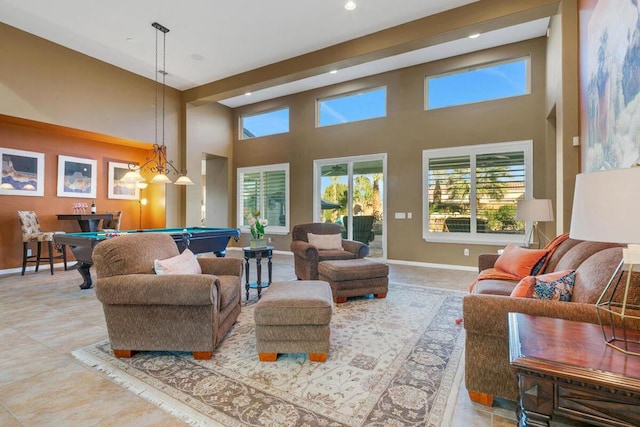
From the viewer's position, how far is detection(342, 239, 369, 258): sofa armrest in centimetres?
461

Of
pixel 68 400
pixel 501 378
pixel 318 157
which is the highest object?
pixel 318 157

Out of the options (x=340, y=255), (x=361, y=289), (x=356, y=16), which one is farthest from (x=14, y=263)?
(x=356, y=16)

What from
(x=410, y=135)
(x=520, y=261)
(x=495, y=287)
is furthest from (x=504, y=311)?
(x=410, y=135)

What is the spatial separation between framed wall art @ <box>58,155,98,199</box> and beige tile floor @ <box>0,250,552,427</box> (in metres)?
2.74

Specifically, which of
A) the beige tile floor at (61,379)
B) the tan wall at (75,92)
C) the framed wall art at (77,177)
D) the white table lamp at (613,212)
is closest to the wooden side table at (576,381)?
the white table lamp at (613,212)

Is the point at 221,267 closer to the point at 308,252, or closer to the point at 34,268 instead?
the point at 308,252

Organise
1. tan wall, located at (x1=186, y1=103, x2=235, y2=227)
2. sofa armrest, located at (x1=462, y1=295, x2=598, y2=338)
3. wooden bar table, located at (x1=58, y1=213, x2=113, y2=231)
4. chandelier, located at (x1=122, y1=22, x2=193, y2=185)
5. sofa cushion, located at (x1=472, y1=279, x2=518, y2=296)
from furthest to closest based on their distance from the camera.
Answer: tan wall, located at (x1=186, y1=103, x2=235, y2=227) < wooden bar table, located at (x1=58, y1=213, x2=113, y2=231) < chandelier, located at (x1=122, y1=22, x2=193, y2=185) < sofa cushion, located at (x1=472, y1=279, x2=518, y2=296) < sofa armrest, located at (x1=462, y1=295, x2=598, y2=338)

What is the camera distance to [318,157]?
7.46 m

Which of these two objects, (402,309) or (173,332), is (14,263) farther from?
(402,309)

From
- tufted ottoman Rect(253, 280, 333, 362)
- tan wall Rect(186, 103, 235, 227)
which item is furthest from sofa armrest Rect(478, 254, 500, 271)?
tan wall Rect(186, 103, 235, 227)

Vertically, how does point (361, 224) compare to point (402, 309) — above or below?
above

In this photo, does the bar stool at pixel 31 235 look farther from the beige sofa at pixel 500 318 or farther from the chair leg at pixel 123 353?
the beige sofa at pixel 500 318

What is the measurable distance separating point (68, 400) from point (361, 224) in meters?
5.79

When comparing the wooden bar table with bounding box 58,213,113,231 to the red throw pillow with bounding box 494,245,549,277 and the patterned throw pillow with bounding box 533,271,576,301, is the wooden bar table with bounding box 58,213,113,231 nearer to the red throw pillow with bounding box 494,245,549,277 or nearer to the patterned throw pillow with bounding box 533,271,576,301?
the red throw pillow with bounding box 494,245,549,277
